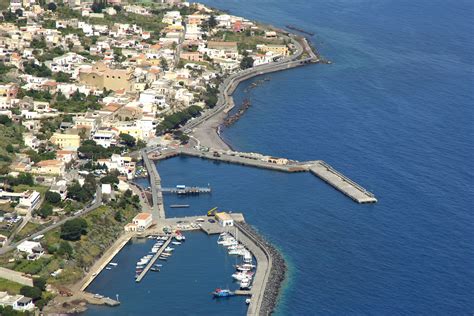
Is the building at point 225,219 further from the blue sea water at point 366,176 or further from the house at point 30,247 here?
the house at point 30,247

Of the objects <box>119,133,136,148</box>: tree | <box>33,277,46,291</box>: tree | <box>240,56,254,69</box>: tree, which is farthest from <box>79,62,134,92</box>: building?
<box>33,277,46,291</box>: tree

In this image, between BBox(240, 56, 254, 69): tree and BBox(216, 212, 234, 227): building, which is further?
BBox(240, 56, 254, 69): tree

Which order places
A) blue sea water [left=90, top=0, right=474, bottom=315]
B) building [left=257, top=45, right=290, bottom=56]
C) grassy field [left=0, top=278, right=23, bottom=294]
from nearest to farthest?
grassy field [left=0, top=278, right=23, bottom=294] → blue sea water [left=90, top=0, right=474, bottom=315] → building [left=257, top=45, right=290, bottom=56]

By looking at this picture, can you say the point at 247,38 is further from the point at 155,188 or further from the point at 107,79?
the point at 155,188

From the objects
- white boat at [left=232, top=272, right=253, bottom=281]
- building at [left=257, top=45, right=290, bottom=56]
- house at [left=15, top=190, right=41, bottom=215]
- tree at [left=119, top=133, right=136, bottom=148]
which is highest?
building at [left=257, top=45, right=290, bottom=56]

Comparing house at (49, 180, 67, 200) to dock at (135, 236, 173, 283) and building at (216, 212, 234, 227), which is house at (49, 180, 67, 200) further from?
building at (216, 212, 234, 227)

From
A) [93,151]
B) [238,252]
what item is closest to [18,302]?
[238,252]
